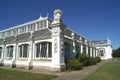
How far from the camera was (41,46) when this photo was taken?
1634cm

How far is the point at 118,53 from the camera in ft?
198

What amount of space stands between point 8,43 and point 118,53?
5536 centimetres

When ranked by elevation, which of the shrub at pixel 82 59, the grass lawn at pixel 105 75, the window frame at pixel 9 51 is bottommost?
the grass lawn at pixel 105 75

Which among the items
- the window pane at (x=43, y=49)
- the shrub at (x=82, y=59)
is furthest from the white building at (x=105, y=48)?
the window pane at (x=43, y=49)

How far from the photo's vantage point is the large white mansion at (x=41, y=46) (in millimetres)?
13820

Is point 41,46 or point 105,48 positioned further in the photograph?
point 105,48

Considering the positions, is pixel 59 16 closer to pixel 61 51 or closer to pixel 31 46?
pixel 61 51

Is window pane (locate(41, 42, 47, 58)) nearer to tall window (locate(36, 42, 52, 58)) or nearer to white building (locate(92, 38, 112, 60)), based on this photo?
tall window (locate(36, 42, 52, 58))

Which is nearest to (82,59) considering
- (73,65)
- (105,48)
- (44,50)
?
(73,65)

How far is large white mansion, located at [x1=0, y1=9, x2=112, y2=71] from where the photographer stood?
544 inches

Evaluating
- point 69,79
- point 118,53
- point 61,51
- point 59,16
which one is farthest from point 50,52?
point 118,53

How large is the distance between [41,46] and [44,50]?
825 millimetres

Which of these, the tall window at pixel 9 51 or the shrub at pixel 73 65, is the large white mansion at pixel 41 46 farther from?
the shrub at pixel 73 65

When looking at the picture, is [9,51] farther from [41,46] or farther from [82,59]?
[82,59]
